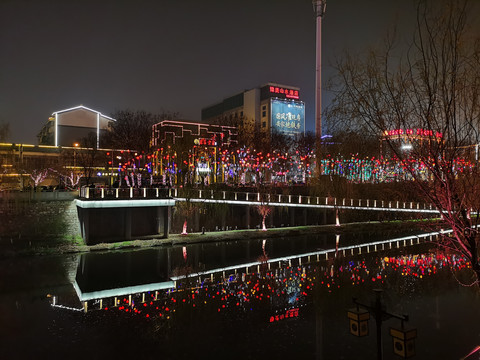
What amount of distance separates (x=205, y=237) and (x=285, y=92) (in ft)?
240

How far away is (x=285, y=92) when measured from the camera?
3538 inches

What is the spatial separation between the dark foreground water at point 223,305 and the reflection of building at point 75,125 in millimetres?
44064

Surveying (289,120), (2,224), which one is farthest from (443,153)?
(289,120)

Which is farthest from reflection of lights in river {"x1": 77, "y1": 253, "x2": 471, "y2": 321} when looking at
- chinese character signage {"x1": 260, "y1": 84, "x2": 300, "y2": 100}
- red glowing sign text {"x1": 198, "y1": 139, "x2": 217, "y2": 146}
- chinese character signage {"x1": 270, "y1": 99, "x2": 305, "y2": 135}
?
chinese character signage {"x1": 260, "y1": 84, "x2": 300, "y2": 100}

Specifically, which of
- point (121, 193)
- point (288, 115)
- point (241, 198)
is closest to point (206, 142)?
point (241, 198)

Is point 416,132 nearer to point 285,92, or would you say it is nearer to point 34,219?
point 34,219

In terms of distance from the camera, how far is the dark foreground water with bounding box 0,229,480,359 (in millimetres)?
7332

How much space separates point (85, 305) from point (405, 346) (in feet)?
30.3

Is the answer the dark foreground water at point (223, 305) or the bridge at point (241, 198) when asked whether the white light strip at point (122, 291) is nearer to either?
the dark foreground water at point (223, 305)

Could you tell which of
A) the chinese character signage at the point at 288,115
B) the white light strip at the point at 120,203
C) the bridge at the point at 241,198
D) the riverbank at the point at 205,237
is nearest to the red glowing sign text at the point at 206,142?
the bridge at the point at 241,198

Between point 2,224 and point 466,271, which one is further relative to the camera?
point 2,224

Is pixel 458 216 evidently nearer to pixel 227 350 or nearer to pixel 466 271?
pixel 227 350

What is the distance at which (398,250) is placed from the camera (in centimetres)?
1989

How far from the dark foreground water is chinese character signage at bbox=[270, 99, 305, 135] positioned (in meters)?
70.2
